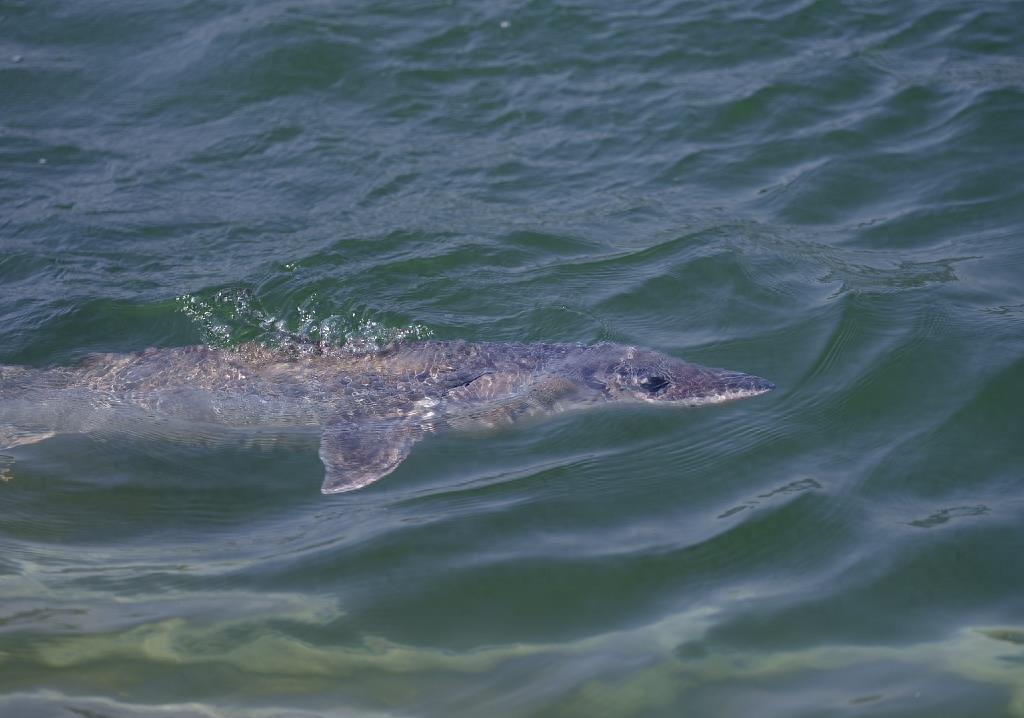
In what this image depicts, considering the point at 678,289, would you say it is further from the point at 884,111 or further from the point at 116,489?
the point at 116,489

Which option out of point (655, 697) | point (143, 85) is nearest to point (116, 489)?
point (655, 697)

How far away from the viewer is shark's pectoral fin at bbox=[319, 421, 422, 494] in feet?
21.5

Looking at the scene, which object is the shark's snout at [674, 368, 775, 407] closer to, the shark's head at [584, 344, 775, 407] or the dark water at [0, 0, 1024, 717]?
the shark's head at [584, 344, 775, 407]

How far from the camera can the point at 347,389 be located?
7590 mm

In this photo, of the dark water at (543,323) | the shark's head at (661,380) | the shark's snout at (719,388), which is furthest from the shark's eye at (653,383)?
the dark water at (543,323)

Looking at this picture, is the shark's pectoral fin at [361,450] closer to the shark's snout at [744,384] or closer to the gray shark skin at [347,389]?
the gray shark skin at [347,389]

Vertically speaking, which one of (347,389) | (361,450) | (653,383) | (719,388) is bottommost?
(361,450)

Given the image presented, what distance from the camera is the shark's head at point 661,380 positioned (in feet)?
23.8

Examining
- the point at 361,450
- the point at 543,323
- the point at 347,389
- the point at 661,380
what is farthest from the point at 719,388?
the point at 347,389

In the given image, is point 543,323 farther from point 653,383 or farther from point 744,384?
point 744,384

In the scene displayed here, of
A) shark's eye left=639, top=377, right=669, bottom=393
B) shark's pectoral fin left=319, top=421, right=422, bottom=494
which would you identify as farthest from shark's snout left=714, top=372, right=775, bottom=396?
shark's pectoral fin left=319, top=421, right=422, bottom=494

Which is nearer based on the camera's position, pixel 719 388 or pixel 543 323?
pixel 719 388

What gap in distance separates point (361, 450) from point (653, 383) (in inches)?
77.6

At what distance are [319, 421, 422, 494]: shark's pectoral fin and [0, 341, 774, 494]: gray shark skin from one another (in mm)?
15
